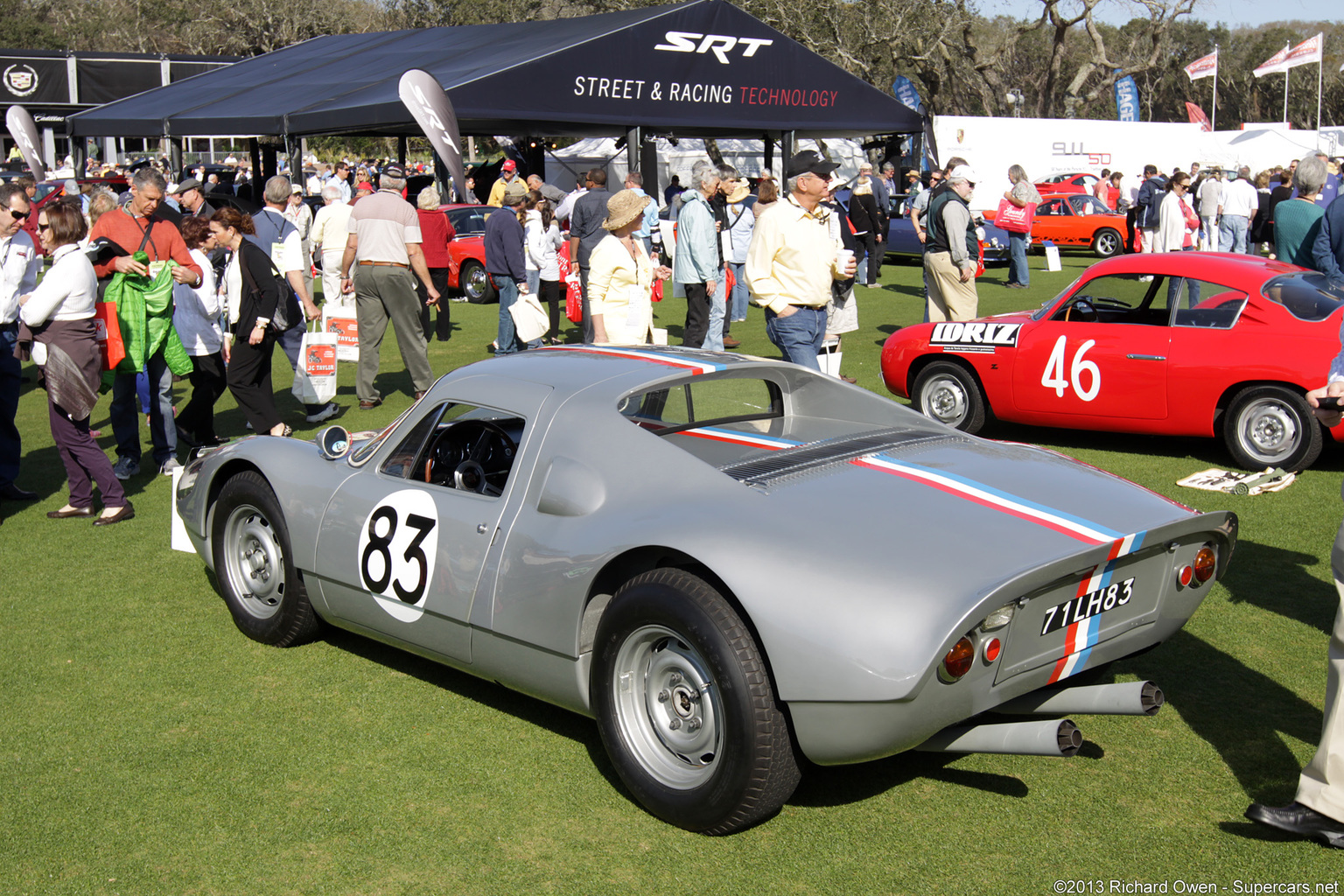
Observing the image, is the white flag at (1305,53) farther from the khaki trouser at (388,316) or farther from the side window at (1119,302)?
the khaki trouser at (388,316)

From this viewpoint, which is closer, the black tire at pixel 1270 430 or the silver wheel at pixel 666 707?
the silver wheel at pixel 666 707

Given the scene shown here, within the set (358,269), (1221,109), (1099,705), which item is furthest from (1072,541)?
(1221,109)

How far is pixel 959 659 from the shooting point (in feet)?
9.80

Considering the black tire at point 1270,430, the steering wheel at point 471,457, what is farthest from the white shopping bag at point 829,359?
the steering wheel at point 471,457

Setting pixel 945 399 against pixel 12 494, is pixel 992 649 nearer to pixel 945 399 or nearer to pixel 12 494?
pixel 945 399

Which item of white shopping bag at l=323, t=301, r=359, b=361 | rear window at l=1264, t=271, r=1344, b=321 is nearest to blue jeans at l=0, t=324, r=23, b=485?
white shopping bag at l=323, t=301, r=359, b=361

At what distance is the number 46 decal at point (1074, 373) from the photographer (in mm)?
7998

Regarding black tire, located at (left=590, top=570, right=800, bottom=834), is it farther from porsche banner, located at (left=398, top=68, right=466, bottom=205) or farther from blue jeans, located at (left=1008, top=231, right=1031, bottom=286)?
blue jeans, located at (left=1008, top=231, right=1031, bottom=286)

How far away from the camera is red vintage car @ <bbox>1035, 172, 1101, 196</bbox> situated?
87.3 feet

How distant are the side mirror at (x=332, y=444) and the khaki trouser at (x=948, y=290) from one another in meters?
7.14

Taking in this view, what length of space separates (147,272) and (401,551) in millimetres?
4292

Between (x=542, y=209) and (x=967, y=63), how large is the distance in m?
47.6

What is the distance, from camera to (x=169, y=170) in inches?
926

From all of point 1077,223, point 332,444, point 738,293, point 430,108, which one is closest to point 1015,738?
point 332,444
